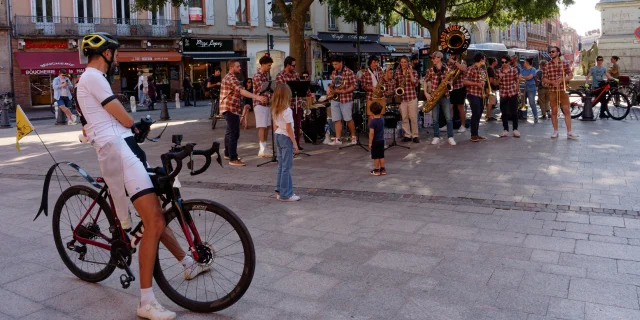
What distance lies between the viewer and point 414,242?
543 centimetres

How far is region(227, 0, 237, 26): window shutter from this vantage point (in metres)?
36.6

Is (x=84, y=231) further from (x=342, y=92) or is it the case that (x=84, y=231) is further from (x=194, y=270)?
(x=342, y=92)

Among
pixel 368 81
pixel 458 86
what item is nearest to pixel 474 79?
pixel 458 86

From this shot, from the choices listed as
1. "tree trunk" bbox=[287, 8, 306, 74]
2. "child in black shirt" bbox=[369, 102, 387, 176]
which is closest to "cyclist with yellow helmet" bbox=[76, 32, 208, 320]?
"child in black shirt" bbox=[369, 102, 387, 176]

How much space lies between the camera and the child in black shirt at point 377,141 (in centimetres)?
895

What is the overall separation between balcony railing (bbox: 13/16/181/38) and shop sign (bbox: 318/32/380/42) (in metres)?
10.3

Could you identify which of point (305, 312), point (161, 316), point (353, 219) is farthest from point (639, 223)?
point (161, 316)

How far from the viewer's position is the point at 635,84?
19.9m

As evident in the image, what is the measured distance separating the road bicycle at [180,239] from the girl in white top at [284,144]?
3.22m

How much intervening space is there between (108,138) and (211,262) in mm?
1010

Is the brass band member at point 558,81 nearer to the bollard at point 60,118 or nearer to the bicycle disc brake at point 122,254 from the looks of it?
the bicycle disc brake at point 122,254

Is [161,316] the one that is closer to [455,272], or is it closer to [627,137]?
[455,272]

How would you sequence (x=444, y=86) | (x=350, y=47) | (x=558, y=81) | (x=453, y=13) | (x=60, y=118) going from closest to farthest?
(x=558, y=81) < (x=444, y=86) < (x=60, y=118) < (x=453, y=13) < (x=350, y=47)

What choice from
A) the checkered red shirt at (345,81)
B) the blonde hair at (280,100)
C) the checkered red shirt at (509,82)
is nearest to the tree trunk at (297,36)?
the checkered red shirt at (345,81)
